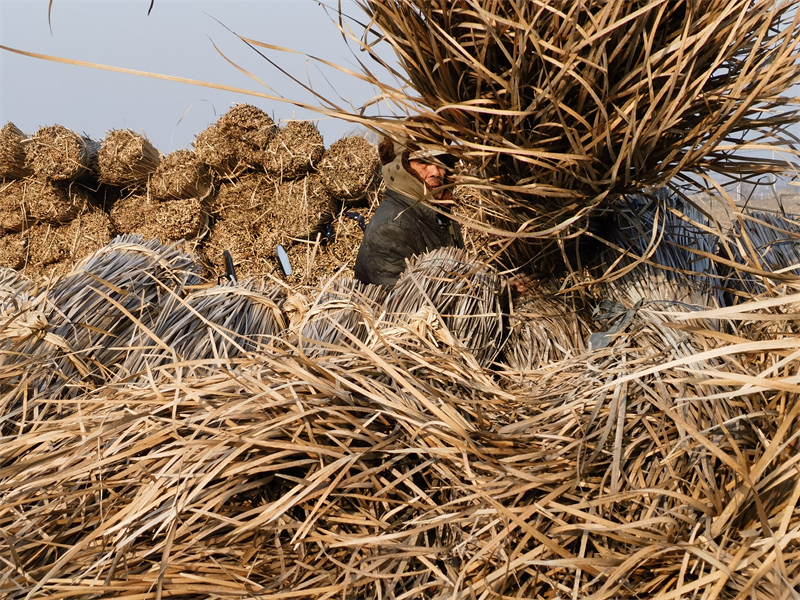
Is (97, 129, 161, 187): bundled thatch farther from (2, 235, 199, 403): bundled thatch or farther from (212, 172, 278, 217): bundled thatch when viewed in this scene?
(2, 235, 199, 403): bundled thatch

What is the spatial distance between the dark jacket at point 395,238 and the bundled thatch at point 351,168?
7.29 feet

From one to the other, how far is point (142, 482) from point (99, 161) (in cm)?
554

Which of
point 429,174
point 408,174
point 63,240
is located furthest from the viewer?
point 63,240

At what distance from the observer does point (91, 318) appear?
1147mm

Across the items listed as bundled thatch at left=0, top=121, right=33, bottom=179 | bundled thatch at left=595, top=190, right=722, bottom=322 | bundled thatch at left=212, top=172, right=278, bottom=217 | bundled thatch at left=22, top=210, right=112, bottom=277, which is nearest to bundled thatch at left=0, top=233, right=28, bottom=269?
bundled thatch at left=22, top=210, right=112, bottom=277

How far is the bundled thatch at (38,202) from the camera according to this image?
5.41 m

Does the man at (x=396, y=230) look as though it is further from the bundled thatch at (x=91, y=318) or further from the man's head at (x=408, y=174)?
the bundled thatch at (x=91, y=318)

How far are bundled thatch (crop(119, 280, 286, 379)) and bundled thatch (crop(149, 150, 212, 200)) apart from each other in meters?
4.00

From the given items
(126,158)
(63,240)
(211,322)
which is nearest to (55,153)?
(126,158)

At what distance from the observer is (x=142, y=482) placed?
0.70 metres

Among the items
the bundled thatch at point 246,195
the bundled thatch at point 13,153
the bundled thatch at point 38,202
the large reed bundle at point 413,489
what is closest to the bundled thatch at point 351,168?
the bundled thatch at point 246,195

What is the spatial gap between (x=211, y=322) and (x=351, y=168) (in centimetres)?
358

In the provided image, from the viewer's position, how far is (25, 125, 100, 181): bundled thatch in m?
5.26

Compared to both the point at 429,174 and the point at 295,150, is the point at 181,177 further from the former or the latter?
the point at 429,174
